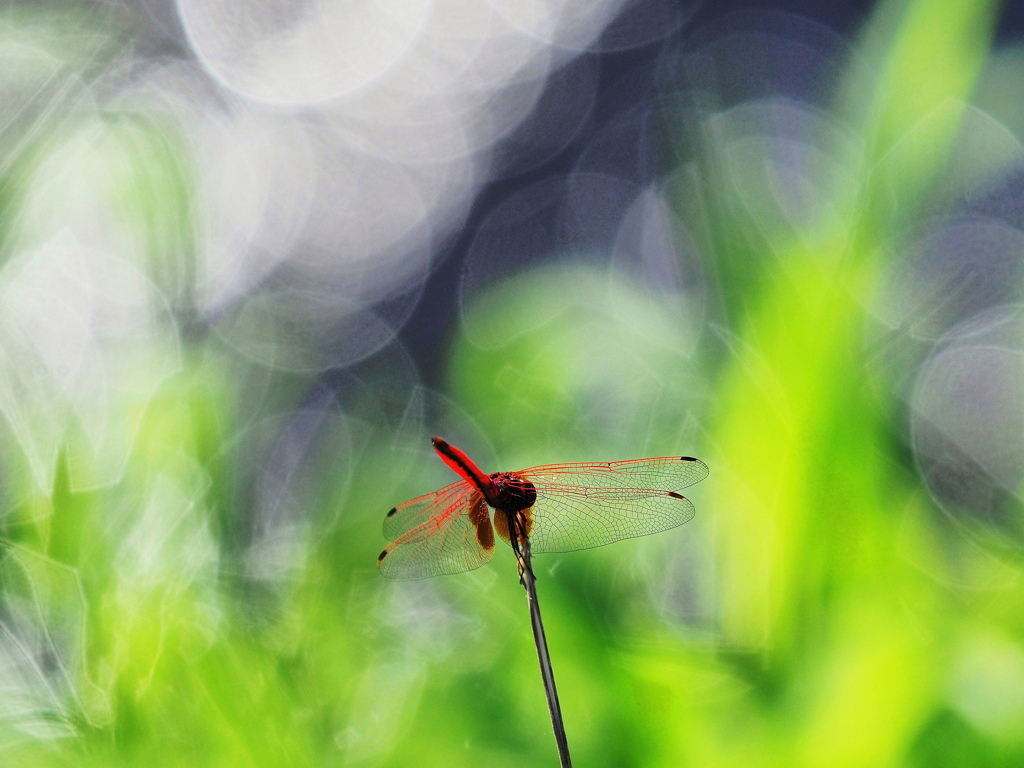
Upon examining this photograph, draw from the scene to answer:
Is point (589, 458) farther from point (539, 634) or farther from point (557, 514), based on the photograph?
point (539, 634)

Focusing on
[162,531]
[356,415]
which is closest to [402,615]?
[162,531]

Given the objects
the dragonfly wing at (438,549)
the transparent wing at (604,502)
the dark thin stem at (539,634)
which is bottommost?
the dragonfly wing at (438,549)

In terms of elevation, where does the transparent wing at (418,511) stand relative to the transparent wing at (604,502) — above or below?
below

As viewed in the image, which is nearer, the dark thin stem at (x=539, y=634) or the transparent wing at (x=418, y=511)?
the dark thin stem at (x=539, y=634)

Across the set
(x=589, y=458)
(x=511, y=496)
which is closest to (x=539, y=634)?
(x=511, y=496)

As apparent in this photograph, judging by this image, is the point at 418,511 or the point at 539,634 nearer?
the point at 539,634

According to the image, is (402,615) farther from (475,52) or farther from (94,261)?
(475,52)
